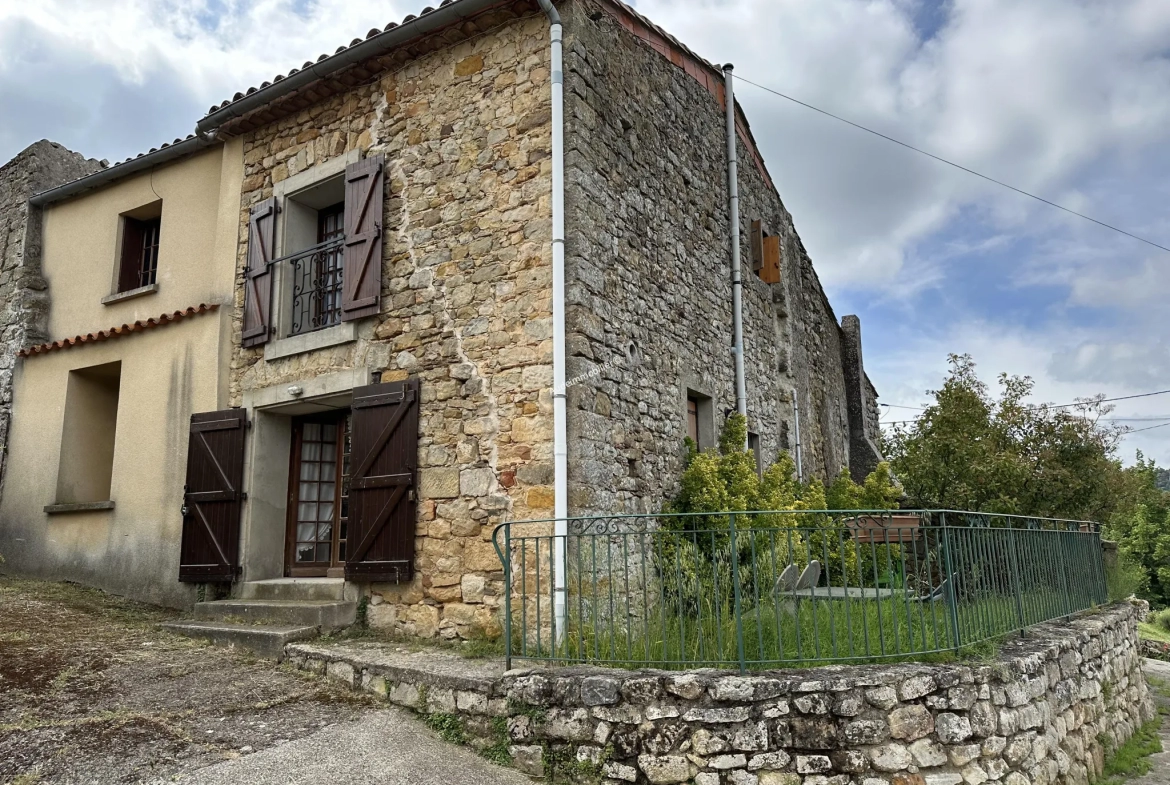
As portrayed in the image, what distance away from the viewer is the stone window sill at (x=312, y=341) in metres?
7.15

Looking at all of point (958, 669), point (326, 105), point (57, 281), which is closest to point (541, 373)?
point (958, 669)

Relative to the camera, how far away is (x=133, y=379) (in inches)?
332

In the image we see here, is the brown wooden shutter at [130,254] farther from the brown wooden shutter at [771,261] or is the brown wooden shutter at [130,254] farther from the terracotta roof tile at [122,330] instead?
the brown wooden shutter at [771,261]

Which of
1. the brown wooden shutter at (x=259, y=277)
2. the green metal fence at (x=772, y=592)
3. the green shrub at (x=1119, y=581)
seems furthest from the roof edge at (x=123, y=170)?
the green shrub at (x=1119, y=581)

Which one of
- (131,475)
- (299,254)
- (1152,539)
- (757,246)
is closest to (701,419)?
(757,246)

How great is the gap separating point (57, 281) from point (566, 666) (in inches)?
338

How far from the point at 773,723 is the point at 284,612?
425 centimetres

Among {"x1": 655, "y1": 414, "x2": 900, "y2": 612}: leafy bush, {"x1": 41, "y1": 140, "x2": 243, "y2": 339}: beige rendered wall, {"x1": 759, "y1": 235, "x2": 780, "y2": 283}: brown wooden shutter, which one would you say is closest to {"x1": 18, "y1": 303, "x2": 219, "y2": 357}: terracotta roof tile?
{"x1": 41, "y1": 140, "x2": 243, "y2": 339}: beige rendered wall

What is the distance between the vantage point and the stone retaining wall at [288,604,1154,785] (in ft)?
12.9

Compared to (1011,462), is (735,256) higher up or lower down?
higher up

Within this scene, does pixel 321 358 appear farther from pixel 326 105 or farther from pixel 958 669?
pixel 958 669

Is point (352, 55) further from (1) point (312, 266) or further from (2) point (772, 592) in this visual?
(2) point (772, 592)

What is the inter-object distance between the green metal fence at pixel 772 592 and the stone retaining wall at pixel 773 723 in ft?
0.70

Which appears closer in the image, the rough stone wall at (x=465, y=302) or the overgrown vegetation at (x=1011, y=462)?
the rough stone wall at (x=465, y=302)
